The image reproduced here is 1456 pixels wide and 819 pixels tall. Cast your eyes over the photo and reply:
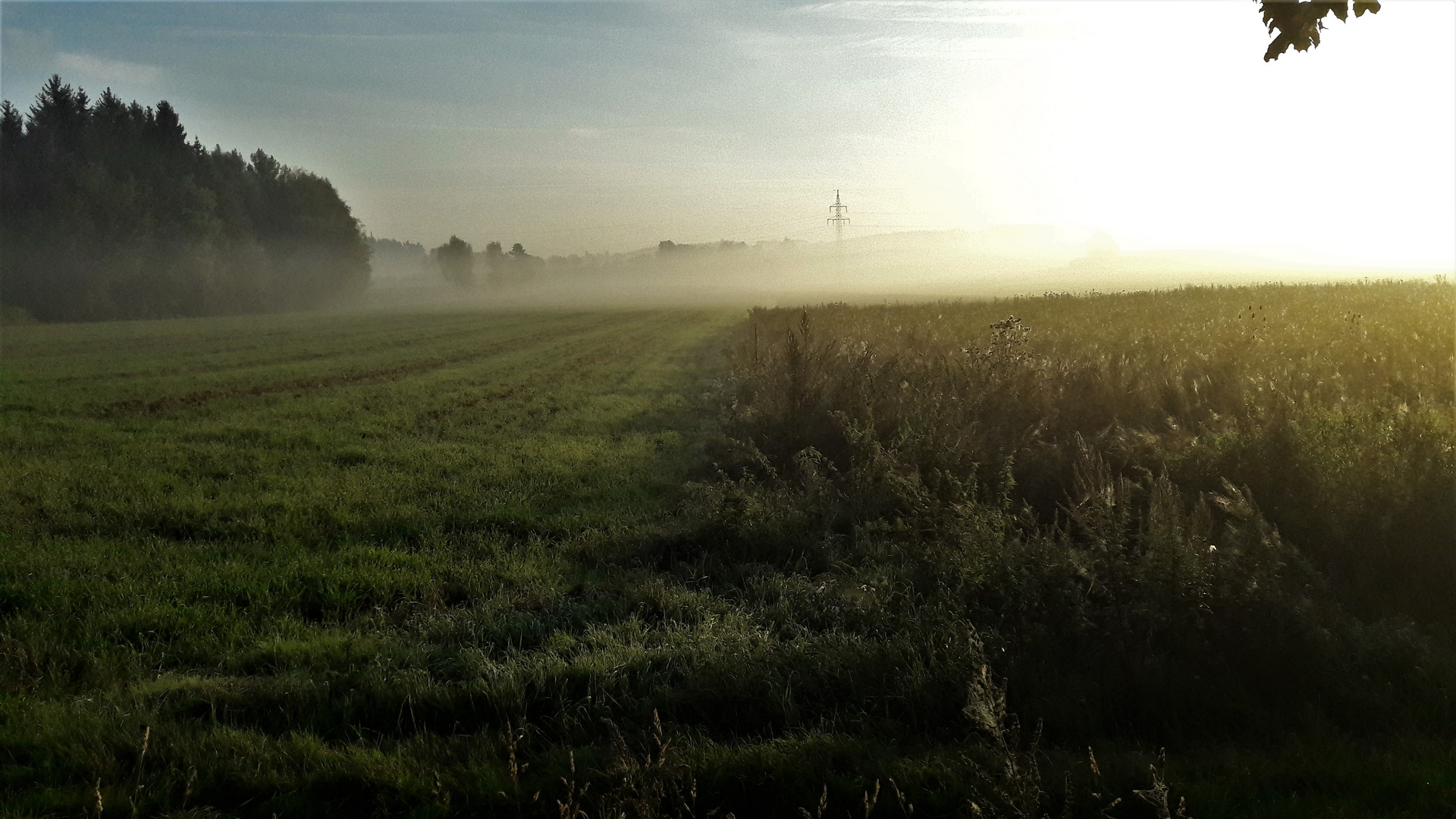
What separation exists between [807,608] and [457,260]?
143 metres

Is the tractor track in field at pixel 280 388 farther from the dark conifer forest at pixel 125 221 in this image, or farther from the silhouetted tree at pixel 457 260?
the silhouetted tree at pixel 457 260

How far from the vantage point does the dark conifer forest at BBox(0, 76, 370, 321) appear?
167 ft

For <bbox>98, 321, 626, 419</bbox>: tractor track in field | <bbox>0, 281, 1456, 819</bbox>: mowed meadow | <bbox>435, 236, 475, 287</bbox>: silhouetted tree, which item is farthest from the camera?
<bbox>435, 236, 475, 287</bbox>: silhouetted tree

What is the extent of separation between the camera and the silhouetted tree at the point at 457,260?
5433 inches

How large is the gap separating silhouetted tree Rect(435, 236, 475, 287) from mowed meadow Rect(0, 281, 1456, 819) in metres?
135

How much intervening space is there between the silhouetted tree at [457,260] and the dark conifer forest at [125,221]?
199 feet

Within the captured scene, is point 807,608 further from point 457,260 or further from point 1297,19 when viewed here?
point 457,260

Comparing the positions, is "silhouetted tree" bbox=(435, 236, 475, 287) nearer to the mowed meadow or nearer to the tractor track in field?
the tractor track in field

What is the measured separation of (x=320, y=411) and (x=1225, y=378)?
13419 millimetres

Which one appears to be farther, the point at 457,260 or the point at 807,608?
the point at 457,260

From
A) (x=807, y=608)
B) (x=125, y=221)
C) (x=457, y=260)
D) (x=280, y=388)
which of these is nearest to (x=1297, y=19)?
(x=807, y=608)

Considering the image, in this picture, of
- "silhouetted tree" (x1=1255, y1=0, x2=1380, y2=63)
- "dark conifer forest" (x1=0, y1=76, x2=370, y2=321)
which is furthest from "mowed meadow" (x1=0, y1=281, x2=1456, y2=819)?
"dark conifer forest" (x1=0, y1=76, x2=370, y2=321)

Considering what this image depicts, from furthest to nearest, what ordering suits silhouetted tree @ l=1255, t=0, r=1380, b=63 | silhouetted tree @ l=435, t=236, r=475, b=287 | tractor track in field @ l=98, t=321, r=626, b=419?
silhouetted tree @ l=435, t=236, r=475, b=287
tractor track in field @ l=98, t=321, r=626, b=419
silhouetted tree @ l=1255, t=0, r=1380, b=63

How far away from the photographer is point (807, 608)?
5.11m
